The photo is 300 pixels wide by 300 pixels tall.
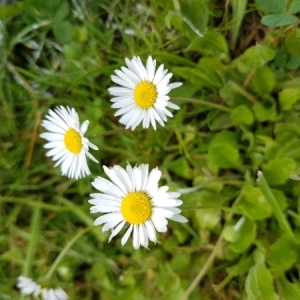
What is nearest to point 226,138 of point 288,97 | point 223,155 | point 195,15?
point 223,155

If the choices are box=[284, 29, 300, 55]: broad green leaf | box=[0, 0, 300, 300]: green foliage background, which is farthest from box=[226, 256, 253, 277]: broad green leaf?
box=[284, 29, 300, 55]: broad green leaf

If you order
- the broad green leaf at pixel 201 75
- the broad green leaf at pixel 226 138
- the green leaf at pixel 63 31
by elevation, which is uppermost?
the green leaf at pixel 63 31

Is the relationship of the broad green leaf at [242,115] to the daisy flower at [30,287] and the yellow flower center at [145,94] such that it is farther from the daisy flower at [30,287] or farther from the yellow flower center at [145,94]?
the daisy flower at [30,287]

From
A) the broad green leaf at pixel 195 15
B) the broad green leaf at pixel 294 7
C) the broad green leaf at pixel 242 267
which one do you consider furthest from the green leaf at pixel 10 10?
the broad green leaf at pixel 242 267

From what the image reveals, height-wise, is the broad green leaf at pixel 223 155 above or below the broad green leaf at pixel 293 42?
below

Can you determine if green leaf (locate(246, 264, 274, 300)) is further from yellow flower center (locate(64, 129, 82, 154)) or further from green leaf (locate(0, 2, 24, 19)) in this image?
green leaf (locate(0, 2, 24, 19))

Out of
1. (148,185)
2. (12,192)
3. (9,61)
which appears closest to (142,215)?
(148,185)

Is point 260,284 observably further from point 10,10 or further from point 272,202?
point 10,10
